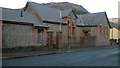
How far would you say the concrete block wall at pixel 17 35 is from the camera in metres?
28.5

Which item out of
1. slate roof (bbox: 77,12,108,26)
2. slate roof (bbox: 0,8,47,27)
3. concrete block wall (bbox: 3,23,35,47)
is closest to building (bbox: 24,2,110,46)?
slate roof (bbox: 77,12,108,26)

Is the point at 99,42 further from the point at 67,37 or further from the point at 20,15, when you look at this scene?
the point at 20,15

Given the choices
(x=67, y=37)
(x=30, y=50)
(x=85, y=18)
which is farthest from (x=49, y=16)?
(x=85, y=18)

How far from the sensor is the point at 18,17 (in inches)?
1257

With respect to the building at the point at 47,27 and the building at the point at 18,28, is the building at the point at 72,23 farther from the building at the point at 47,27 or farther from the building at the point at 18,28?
the building at the point at 18,28

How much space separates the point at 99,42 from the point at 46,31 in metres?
19.5

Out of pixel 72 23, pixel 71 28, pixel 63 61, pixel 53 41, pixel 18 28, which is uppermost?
pixel 72 23

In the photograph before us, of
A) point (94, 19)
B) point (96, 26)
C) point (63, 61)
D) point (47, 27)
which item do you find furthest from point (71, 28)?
point (63, 61)

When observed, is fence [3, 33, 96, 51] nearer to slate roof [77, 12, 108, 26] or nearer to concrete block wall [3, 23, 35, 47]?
concrete block wall [3, 23, 35, 47]

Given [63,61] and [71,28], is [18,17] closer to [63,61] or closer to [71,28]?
[71,28]

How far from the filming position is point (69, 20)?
A: 137ft

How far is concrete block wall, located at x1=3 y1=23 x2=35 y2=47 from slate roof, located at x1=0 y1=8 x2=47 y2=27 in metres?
0.78

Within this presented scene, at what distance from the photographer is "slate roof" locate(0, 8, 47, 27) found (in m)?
30.2

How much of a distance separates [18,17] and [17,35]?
3043 mm
